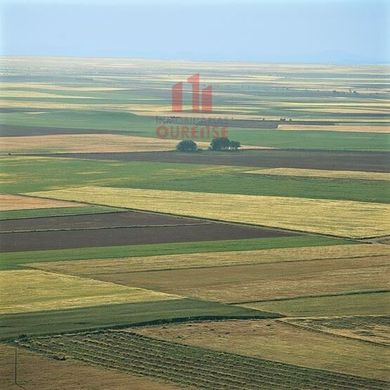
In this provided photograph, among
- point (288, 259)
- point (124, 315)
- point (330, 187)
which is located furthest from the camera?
point (330, 187)

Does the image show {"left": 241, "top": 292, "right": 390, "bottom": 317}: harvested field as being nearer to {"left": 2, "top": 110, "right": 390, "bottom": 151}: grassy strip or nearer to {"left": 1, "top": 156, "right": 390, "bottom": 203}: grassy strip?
{"left": 1, "top": 156, "right": 390, "bottom": 203}: grassy strip

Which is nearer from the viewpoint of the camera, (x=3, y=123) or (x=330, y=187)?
(x=330, y=187)

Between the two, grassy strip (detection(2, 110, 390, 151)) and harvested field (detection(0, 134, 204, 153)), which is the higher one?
grassy strip (detection(2, 110, 390, 151))

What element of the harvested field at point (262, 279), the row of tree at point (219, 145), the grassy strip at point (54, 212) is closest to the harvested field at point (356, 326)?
the harvested field at point (262, 279)

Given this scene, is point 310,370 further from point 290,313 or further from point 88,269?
point 88,269

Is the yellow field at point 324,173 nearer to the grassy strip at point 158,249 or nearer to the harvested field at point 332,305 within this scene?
the grassy strip at point 158,249

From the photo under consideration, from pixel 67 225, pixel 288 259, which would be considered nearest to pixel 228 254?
pixel 288 259

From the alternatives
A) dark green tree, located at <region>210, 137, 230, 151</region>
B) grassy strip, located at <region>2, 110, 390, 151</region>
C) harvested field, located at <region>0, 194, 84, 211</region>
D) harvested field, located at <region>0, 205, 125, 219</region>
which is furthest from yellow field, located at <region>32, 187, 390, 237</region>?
grassy strip, located at <region>2, 110, 390, 151</region>

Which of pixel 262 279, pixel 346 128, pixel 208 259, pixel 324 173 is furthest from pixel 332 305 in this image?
pixel 346 128
